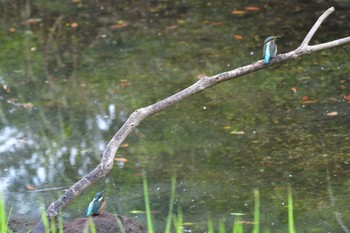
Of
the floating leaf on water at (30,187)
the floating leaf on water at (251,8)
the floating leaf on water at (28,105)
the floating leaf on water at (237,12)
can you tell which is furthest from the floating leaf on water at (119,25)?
the floating leaf on water at (30,187)

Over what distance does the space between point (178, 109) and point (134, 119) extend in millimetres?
2370

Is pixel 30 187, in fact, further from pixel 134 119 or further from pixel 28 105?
pixel 134 119

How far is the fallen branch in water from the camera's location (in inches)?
139

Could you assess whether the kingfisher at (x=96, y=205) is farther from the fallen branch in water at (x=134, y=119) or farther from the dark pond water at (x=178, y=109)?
the dark pond water at (x=178, y=109)

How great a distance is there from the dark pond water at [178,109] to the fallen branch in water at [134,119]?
89 centimetres

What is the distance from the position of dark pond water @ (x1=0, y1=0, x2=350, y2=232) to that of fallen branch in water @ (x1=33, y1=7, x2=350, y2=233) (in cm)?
89

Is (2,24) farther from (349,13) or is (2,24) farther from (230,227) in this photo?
(230,227)

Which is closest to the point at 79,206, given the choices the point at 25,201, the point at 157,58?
the point at 25,201

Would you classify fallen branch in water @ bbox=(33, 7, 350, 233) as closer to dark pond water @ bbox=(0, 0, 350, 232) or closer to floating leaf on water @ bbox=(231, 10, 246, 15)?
dark pond water @ bbox=(0, 0, 350, 232)

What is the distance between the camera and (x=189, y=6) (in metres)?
8.38

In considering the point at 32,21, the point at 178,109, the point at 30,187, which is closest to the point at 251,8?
the point at 32,21

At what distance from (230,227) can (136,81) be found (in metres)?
→ 2.55

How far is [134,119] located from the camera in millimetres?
3754

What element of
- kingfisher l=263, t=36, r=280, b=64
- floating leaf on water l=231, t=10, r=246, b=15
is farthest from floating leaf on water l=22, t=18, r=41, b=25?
kingfisher l=263, t=36, r=280, b=64
